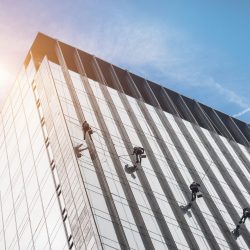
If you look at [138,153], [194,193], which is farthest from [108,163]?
[194,193]

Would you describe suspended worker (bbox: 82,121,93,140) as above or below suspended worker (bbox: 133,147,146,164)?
above

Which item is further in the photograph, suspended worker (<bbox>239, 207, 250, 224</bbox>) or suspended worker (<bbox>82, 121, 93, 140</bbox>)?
suspended worker (<bbox>239, 207, 250, 224</bbox>)

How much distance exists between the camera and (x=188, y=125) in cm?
7462

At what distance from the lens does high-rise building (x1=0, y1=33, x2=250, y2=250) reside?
46000 mm

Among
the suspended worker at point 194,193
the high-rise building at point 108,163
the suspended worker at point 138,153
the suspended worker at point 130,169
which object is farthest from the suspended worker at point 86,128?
the suspended worker at point 194,193

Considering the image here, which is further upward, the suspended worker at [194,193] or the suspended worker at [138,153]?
the suspended worker at [138,153]

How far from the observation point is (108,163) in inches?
2026

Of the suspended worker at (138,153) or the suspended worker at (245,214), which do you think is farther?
the suspended worker at (245,214)

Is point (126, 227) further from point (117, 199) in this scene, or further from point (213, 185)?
point (213, 185)

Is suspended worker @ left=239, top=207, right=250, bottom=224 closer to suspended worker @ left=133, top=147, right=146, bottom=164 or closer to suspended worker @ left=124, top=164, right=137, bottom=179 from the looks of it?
suspended worker @ left=133, top=147, right=146, bottom=164

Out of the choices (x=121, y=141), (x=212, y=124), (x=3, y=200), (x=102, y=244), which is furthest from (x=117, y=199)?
(x=212, y=124)

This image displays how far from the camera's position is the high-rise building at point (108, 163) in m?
46.0

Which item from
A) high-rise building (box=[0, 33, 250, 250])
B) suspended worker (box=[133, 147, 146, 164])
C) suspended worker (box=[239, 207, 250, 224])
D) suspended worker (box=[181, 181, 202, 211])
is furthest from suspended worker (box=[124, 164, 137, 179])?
suspended worker (box=[239, 207, 250, 224])

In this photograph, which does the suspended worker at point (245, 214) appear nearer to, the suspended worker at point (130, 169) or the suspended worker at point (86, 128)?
the suspended worker at point (130, 169)
